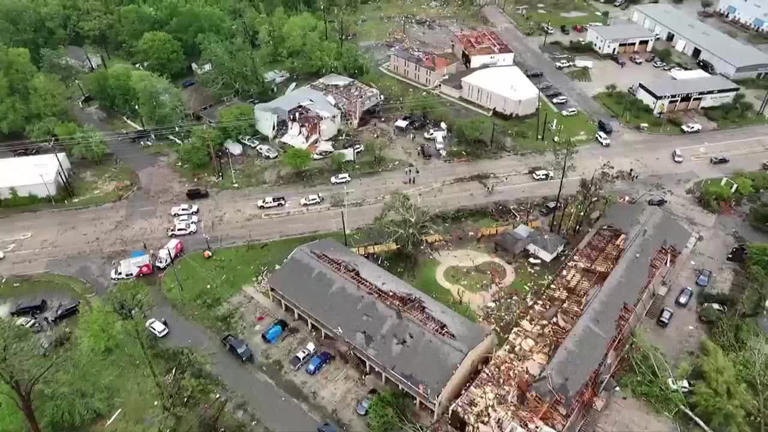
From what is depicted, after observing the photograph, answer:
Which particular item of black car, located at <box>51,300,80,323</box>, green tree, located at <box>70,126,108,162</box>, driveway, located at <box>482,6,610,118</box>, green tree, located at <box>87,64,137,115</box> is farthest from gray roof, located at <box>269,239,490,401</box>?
driveway, located at <box>482,6,610,118</box>

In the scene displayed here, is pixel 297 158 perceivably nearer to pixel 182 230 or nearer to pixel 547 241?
pixel 182 230

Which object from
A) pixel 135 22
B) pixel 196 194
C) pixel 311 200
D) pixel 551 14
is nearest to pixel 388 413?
pixel 311 200

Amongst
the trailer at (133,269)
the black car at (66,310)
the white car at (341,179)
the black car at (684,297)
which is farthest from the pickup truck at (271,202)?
the black car at (684,297)

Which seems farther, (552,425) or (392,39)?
(392,39)

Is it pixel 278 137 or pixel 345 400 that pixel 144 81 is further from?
pixel 345 400

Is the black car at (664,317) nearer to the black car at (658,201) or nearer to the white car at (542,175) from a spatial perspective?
the black car at (658,201)

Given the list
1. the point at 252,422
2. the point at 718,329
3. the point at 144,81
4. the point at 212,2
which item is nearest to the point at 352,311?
the point at 252,422
